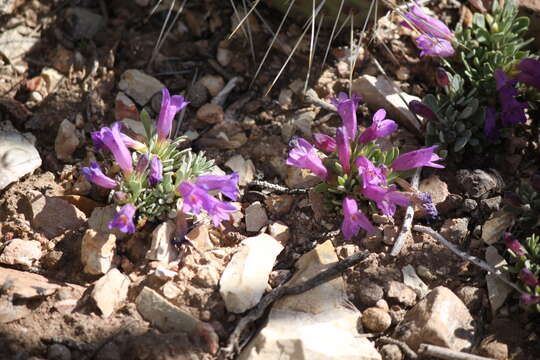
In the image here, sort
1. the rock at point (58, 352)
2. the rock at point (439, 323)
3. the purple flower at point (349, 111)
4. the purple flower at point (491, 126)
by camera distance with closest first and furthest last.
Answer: the rock at point (58, 352) < the rock at point (439, 323) < the purple flower at point (349, 111) < the purple flower at point (491, 126)

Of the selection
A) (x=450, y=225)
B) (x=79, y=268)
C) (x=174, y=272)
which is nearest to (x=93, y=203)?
(x=79, y=268)

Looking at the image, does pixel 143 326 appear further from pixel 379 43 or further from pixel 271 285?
pixel 379 43

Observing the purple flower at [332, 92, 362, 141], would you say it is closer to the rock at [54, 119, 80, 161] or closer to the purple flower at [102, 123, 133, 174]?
the purple flower at [102, 123, 133, 174]

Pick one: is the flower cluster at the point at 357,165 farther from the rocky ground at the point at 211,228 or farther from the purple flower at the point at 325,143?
the rocky ground at the point at 211,228

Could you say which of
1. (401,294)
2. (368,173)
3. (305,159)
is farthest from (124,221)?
(401,294)

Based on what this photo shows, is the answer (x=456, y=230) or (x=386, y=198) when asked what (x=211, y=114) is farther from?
(x=456, y=230)

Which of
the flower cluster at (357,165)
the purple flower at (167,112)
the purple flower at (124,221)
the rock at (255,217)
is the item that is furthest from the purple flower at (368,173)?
the purple flower at (124,221)

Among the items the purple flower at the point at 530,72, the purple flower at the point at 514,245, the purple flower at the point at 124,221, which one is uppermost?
the purple flower at the point at 530,72
